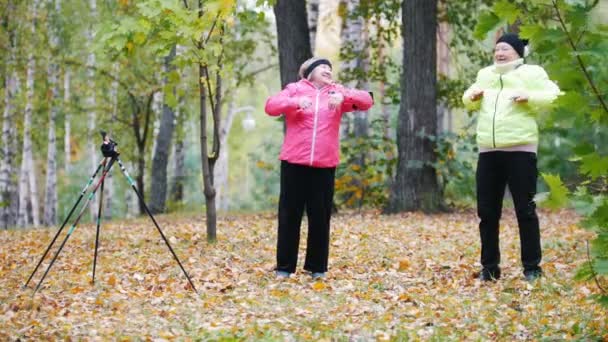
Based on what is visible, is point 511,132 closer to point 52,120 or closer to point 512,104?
point 512,104

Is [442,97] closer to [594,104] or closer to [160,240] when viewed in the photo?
[160,240]

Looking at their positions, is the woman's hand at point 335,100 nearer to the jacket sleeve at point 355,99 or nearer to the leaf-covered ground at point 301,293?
the jacket sleeve at point 355,99

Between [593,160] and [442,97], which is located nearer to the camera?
[593,160]

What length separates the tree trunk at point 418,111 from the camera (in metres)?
14.8

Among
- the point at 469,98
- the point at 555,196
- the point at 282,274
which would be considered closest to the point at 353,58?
the point at 282,274

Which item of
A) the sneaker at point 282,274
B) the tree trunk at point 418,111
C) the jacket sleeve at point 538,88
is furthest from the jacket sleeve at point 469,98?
the tree trunk at point 418,111

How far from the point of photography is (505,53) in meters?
7.43

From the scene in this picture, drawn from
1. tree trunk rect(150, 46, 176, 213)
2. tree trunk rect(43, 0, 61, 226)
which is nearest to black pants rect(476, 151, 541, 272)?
tree trunk rect(150, 46, 176, 213)

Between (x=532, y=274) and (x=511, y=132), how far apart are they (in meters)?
1.18

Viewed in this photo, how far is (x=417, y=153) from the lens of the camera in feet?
48.8

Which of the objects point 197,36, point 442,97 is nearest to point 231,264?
point 197,36

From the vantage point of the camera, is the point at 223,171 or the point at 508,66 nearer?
the point at 508,66

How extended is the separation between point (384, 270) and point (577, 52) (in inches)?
188

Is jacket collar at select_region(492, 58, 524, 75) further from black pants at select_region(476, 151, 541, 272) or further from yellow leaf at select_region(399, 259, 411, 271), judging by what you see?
yellow leaf at select_region(399, 259, 411, 271)
